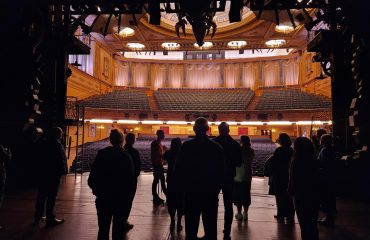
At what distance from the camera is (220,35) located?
21484 millimetres

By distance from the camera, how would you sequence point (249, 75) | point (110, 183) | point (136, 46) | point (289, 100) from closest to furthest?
point (110, 183), point (289, 100), point (136, 46), point (249, 75)

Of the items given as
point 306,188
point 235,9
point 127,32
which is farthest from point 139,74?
point 306,188

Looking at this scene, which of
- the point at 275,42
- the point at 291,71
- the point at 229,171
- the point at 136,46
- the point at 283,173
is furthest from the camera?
the point at 291,71

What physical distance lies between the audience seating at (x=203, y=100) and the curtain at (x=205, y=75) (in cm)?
89

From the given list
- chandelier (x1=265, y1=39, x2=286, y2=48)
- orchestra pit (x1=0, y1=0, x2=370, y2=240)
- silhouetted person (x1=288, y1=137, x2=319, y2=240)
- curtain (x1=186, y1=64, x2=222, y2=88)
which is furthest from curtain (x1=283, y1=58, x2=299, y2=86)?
silhouetted person (x1=288, y1=137, x2=319, y2=240)

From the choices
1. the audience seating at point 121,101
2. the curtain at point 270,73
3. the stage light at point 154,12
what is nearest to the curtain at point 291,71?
the curtain at point 270,73

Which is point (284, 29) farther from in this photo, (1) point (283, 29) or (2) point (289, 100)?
(2) point (289, 100)

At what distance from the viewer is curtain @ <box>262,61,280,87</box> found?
2528 centimetres

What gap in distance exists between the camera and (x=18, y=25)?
548 centimetres

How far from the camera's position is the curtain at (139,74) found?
26609mm

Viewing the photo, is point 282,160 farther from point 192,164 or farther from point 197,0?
point 197,0

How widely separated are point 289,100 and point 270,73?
5.65 metres

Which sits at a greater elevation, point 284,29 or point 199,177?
point 284,29

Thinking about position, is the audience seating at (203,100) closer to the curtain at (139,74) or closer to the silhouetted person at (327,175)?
the curtain at (139,74)
